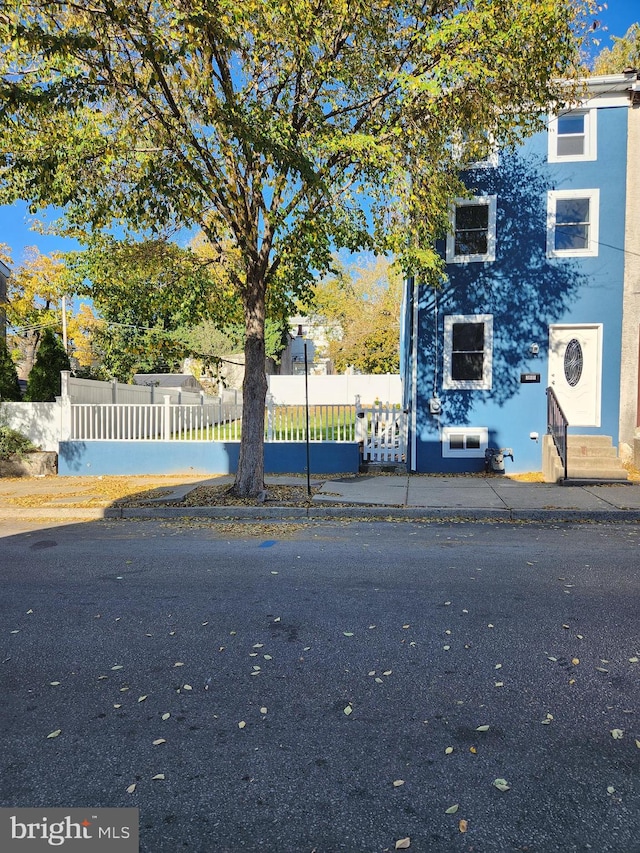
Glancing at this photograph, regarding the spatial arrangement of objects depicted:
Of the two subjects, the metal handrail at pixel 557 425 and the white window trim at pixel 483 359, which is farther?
the white window trim at pixel 483 359

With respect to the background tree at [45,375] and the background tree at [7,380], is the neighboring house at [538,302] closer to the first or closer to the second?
the background tree at [45,375]

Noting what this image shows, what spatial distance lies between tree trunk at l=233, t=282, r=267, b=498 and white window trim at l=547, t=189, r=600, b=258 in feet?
21.8

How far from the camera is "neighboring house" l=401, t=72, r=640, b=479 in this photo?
12.0 metres

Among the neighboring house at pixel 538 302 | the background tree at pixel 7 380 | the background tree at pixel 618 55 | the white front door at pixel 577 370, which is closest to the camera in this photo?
the neighboring house at pixel 538 302

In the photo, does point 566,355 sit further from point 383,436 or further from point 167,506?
point 167,506

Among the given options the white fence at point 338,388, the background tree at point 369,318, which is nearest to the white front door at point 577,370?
the white fence at point 338,388

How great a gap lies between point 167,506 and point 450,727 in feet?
23.3

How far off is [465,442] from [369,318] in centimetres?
2887

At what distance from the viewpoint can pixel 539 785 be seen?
2.39m

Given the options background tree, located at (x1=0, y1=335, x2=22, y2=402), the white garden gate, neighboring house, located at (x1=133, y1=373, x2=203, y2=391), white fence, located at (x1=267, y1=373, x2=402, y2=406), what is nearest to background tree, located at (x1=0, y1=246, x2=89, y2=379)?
neighboring house, located at (x1=133, y1=373, x2=203, y2=391)

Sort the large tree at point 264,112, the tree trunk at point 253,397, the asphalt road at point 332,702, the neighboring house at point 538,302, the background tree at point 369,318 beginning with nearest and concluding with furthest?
the asphalt road at point 332,702, the large tree at point 264,112, the tree trunk at point 253,397, the neighboring house at point 538,302, the background tree at point 369,318

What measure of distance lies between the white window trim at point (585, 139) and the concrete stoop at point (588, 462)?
232 inches

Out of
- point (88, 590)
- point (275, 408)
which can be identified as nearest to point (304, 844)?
point (88, 590)

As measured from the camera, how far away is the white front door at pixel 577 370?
12219 millimetres
